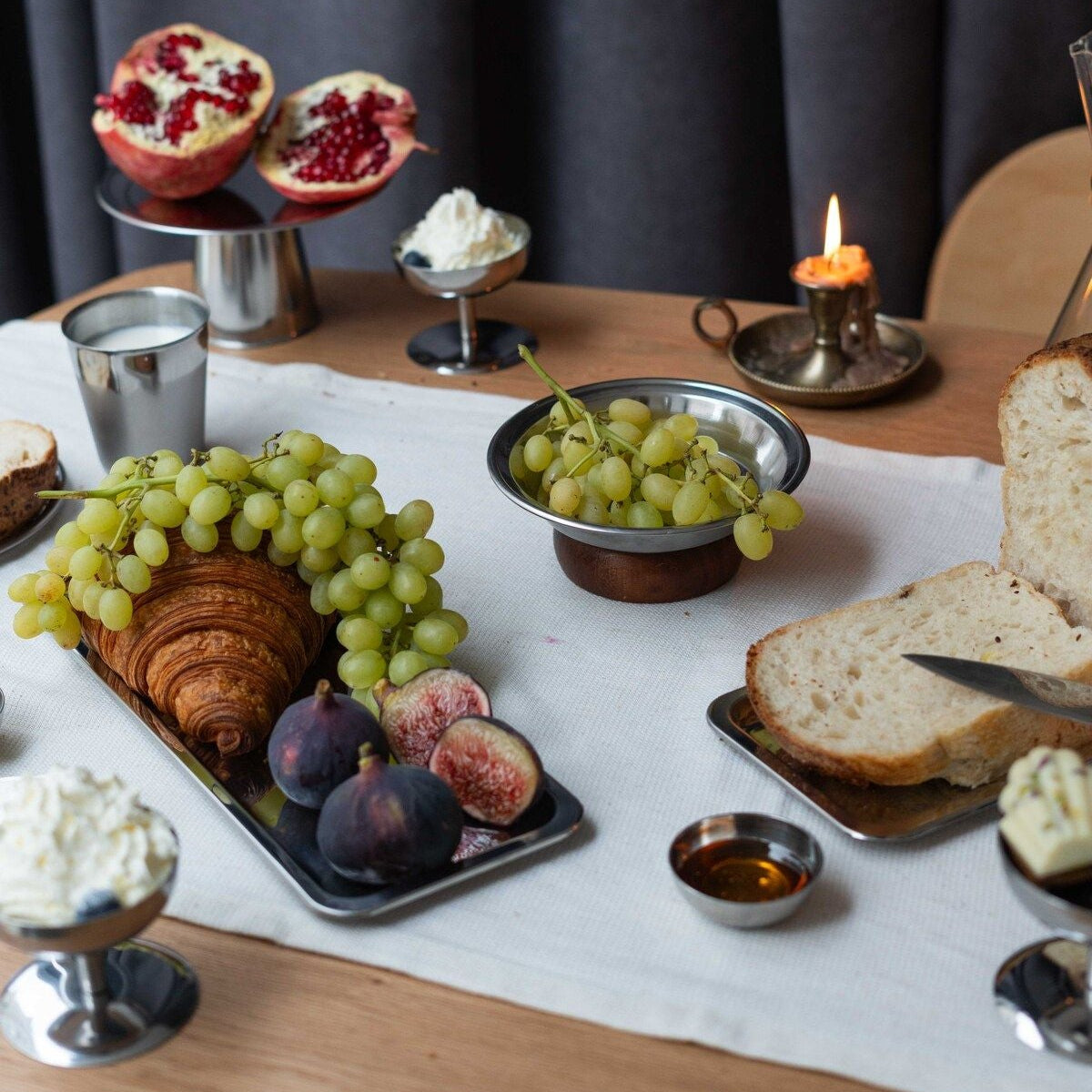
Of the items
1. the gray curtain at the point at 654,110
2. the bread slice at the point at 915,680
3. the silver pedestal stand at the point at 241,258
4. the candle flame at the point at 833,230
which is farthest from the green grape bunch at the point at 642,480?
the gray curtain at the point at 654,110

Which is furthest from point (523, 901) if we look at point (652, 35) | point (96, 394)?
point (652, 35)

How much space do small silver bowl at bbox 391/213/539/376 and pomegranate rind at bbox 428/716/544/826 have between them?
80 centimetres

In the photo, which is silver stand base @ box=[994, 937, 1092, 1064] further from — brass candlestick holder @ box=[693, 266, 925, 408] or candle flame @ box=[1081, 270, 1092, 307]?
brass candlestick holder @ box=[693, 266, 925, 408]

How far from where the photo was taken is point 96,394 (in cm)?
131

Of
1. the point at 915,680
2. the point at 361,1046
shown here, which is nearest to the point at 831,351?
the point at 915,680

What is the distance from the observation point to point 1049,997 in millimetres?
732

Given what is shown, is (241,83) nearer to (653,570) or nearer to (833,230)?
(833,230)

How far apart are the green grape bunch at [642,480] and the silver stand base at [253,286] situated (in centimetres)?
66

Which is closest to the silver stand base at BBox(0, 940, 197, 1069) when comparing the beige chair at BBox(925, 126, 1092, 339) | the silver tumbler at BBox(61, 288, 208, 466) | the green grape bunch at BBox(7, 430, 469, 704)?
the green grape bunch at BBox(7, 430, 469, 704)

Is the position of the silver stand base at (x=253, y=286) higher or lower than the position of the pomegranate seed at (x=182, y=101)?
lower

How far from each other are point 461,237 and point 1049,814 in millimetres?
1079

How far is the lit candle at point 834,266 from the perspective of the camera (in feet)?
4.76

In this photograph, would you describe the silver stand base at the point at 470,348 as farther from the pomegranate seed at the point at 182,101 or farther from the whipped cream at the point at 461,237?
the pomegranate seed at the point at 182,101

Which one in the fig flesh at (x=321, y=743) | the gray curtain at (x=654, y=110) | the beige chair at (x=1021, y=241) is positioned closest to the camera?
the fig flesh at (x=321, y=743)
